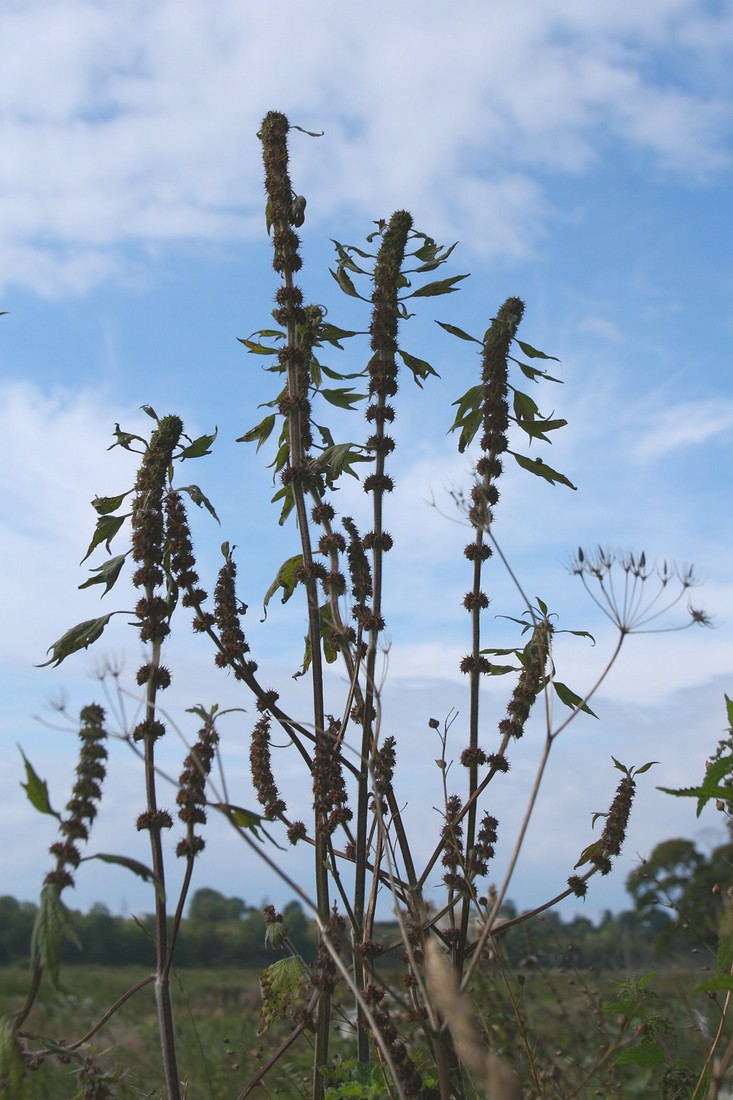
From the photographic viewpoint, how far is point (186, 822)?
9.39ft

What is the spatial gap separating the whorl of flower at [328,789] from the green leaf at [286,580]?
2.16 ft

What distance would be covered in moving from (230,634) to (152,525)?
1.46 feet

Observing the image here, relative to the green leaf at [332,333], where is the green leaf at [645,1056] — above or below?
below

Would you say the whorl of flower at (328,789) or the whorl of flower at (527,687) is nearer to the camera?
the whorl of flower at (328,789)

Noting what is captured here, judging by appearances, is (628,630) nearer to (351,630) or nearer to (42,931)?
(351,630)

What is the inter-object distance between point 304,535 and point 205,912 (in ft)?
52.2

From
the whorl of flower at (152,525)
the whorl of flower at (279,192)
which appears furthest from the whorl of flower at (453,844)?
the whorl of flower at (279,192)

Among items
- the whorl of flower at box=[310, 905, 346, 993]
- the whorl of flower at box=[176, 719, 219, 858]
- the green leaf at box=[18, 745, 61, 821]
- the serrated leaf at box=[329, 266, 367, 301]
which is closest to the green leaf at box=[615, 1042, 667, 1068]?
the whorl of flower at box=[310, 905, 346, 993]

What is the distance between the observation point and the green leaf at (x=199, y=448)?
11.0 feet

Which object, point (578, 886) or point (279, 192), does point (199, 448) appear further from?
point (578, 886)

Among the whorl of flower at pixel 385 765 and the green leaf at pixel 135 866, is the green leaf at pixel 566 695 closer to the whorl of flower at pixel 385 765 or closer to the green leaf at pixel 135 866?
the whorl of flower at pixel 385 765

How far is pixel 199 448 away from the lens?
3.34 meters

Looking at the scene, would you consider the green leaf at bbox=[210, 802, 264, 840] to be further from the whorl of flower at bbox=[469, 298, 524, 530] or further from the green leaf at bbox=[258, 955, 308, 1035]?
the whorl of flower at bbox=[469, 298, 524, 530]

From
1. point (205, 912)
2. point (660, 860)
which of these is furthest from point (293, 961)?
point (660, 860)
